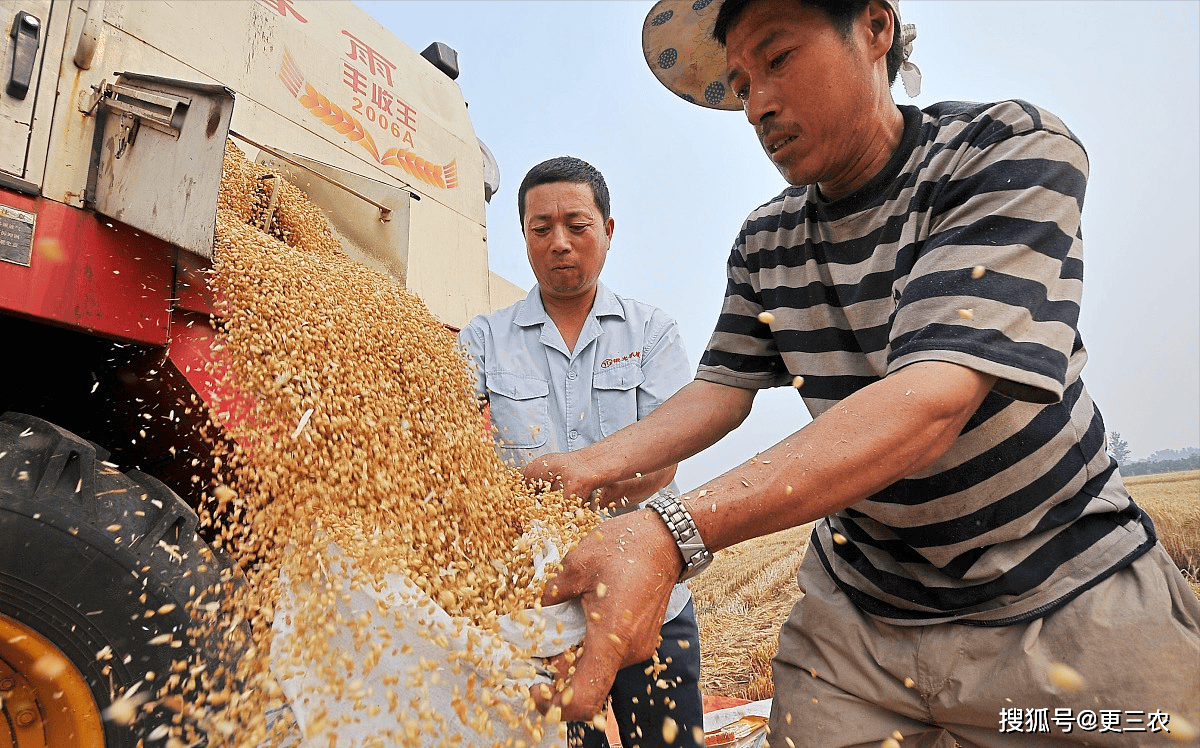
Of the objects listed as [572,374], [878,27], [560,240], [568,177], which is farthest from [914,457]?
[568,177]

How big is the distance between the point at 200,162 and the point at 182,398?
0.61 metres

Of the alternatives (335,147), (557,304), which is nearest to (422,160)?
(335,147)

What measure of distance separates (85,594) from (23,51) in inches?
52.8

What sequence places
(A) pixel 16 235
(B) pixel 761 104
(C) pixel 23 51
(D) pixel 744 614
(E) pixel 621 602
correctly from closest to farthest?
(E) pixel 621 602 < (B) pixel 761 104 < (A) pixel 16 235 < (C) pixel 23 51 < (D) pixel 744 614

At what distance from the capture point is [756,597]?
5875mm

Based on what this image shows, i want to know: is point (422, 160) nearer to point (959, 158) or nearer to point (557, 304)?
point (557, 304)

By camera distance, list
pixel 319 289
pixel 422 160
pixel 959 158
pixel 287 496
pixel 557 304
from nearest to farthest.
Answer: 1. pixel 959 158
2. pixel 287 496
3. pixel 319 289
4. pixel 557 304
5. pixel 422 160

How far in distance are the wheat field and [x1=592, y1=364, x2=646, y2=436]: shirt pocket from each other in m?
1.70

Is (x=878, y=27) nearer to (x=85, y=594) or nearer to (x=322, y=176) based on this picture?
(x=85, y=594)

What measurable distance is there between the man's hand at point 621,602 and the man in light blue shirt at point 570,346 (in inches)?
47.2

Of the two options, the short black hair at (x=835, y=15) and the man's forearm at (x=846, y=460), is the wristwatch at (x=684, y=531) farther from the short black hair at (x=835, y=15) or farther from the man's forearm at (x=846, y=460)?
the short black hair at (x=835, y=15)

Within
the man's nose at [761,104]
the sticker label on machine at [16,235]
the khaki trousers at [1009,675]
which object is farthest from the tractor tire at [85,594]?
the man's nose at [761,104]

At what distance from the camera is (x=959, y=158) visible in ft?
4.35

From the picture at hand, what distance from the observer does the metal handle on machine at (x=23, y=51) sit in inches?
70.1
